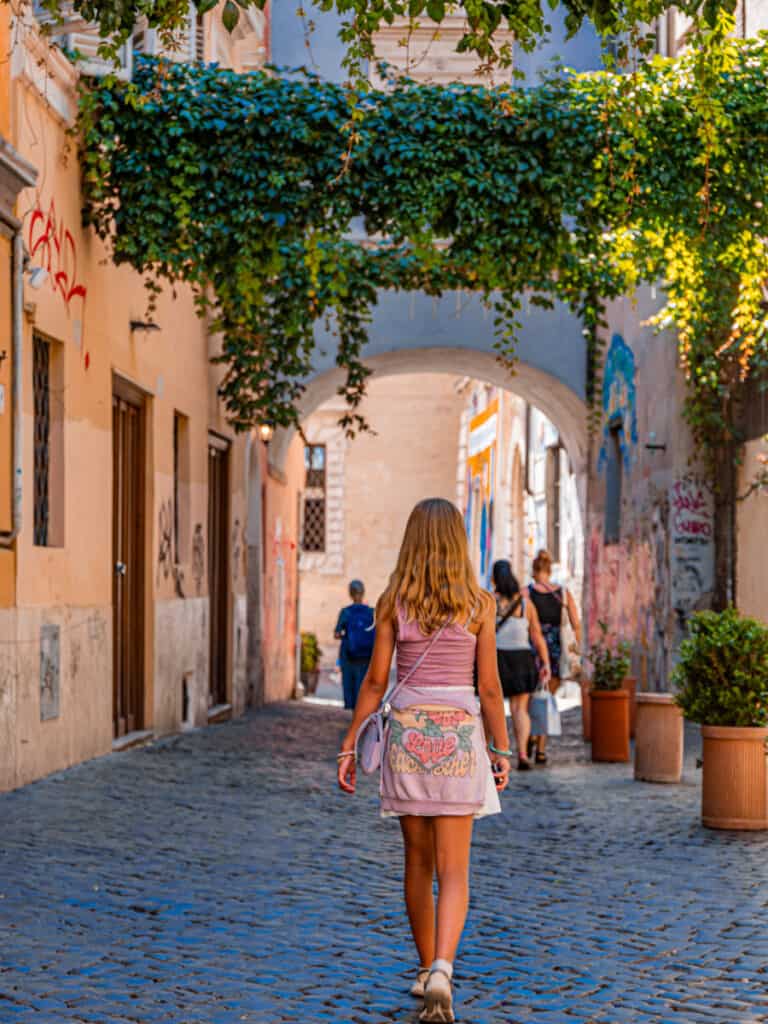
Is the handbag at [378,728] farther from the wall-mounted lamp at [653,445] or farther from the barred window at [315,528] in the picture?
the barred window at [315,528]

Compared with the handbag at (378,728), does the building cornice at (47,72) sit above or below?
above

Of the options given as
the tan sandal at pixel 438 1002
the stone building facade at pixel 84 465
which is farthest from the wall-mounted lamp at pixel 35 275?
the tan sandal at pixel 438 1002

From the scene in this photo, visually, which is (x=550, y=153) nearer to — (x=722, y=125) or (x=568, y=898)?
(x=722, y=125)

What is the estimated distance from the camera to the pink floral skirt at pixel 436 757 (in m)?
4.89

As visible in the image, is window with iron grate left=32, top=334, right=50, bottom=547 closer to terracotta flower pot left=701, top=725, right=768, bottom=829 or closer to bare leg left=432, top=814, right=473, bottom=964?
terracotta flower pot left=701, top=725, right=768, bottom=829

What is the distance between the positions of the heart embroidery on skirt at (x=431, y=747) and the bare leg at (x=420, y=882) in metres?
0.20

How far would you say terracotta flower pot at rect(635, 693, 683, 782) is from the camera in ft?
36.6

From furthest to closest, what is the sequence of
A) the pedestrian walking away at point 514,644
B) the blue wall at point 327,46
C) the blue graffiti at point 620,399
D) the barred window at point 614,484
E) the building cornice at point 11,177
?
the barred window at point 614,484, the blue graffiti at point 620,399, the blue wall at point 327,46, the pedestrian walking away at point 514,644, the building cornice at point 11,177

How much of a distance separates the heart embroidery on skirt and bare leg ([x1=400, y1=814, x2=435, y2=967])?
200mm

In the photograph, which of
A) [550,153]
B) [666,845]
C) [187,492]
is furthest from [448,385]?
[666,845]

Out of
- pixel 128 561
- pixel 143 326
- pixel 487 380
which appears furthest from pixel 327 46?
pixel 128 561

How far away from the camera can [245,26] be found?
17938 mm

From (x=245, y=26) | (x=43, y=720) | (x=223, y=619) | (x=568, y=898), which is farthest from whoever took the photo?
(x=223, y=619)

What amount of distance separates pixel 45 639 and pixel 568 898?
193 inches
